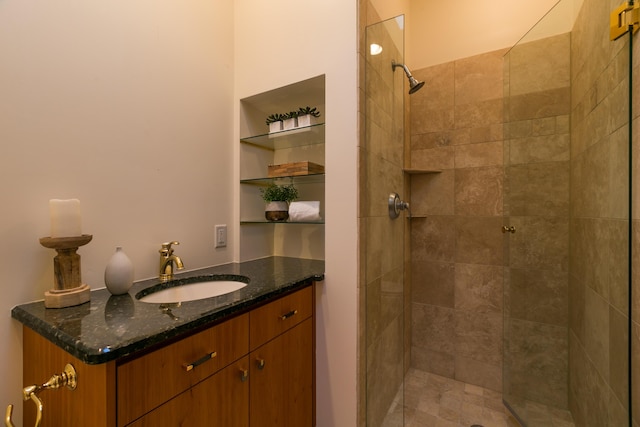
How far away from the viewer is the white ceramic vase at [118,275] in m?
0.96

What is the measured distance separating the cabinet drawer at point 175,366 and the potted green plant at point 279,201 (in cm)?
71

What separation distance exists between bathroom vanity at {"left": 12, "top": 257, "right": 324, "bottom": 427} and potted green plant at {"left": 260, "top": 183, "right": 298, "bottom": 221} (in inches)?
17.2

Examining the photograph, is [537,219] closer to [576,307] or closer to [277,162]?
[576,307]

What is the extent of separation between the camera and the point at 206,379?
30.6 inches

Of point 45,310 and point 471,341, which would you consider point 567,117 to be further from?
point 45,310

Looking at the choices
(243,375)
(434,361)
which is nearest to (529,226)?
(434,361)

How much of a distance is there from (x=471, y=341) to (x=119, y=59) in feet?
8.01

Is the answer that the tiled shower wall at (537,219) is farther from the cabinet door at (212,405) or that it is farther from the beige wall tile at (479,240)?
the cabinet door at (212,405)

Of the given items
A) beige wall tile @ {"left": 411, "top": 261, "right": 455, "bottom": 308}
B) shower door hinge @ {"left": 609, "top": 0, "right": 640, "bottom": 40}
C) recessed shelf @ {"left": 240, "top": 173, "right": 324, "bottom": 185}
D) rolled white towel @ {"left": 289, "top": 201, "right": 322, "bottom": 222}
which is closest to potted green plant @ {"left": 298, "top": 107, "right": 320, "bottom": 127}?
recessed shelf @ {"left": 240, "top": 173, "right": 324, "bottom": 185}

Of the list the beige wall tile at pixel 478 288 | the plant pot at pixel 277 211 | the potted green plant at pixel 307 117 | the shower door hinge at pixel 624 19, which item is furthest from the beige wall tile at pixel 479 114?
the plant pot at pixel 277 211

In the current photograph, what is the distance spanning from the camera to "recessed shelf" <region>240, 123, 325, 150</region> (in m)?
1.44

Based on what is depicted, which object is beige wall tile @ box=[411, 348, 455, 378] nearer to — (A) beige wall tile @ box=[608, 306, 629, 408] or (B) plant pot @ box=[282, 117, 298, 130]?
(A) beige wall tile @ box=[608, 306, 629, 408]

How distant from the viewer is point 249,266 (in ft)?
4.81

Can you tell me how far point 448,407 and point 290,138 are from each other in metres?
1.85
